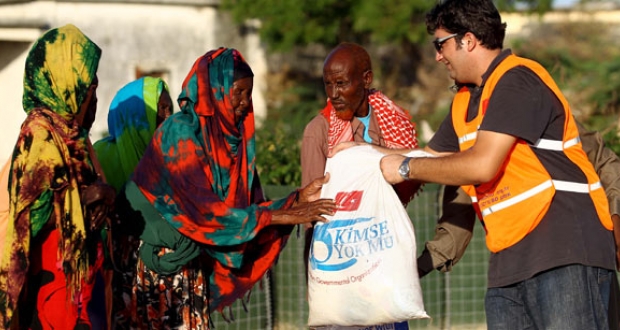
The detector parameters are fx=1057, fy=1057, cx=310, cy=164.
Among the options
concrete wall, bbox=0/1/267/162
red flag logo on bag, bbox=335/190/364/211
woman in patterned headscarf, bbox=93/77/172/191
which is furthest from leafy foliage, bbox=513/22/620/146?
red flag logo on bag, bbox=335/190/364/211

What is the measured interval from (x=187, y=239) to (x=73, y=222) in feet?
2.20

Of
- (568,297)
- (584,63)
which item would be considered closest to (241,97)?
(568,297)

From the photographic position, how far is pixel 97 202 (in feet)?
15.4

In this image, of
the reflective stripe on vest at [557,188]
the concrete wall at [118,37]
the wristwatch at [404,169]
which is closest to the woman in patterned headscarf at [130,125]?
the wristwatch at [404,169]

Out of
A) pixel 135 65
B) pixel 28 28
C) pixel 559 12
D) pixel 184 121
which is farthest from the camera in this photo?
pixel 559 12

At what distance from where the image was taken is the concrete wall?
15.5 meters

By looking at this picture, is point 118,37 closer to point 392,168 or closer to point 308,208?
point 308,208

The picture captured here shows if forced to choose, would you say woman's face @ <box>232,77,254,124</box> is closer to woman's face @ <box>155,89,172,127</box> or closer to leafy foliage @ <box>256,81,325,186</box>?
woman's face @ <box>155,89,172,127</box>

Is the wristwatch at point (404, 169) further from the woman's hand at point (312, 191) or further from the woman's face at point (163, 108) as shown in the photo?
the woman's face at point (163, 108)

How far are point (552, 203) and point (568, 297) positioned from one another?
380 mm

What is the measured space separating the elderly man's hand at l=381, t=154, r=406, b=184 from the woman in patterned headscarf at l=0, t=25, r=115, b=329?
1221 millimetres

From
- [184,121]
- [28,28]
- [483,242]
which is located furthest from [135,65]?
[184,121]

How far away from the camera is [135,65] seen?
16.7 m

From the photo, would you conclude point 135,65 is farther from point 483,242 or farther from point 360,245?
point 360,245
